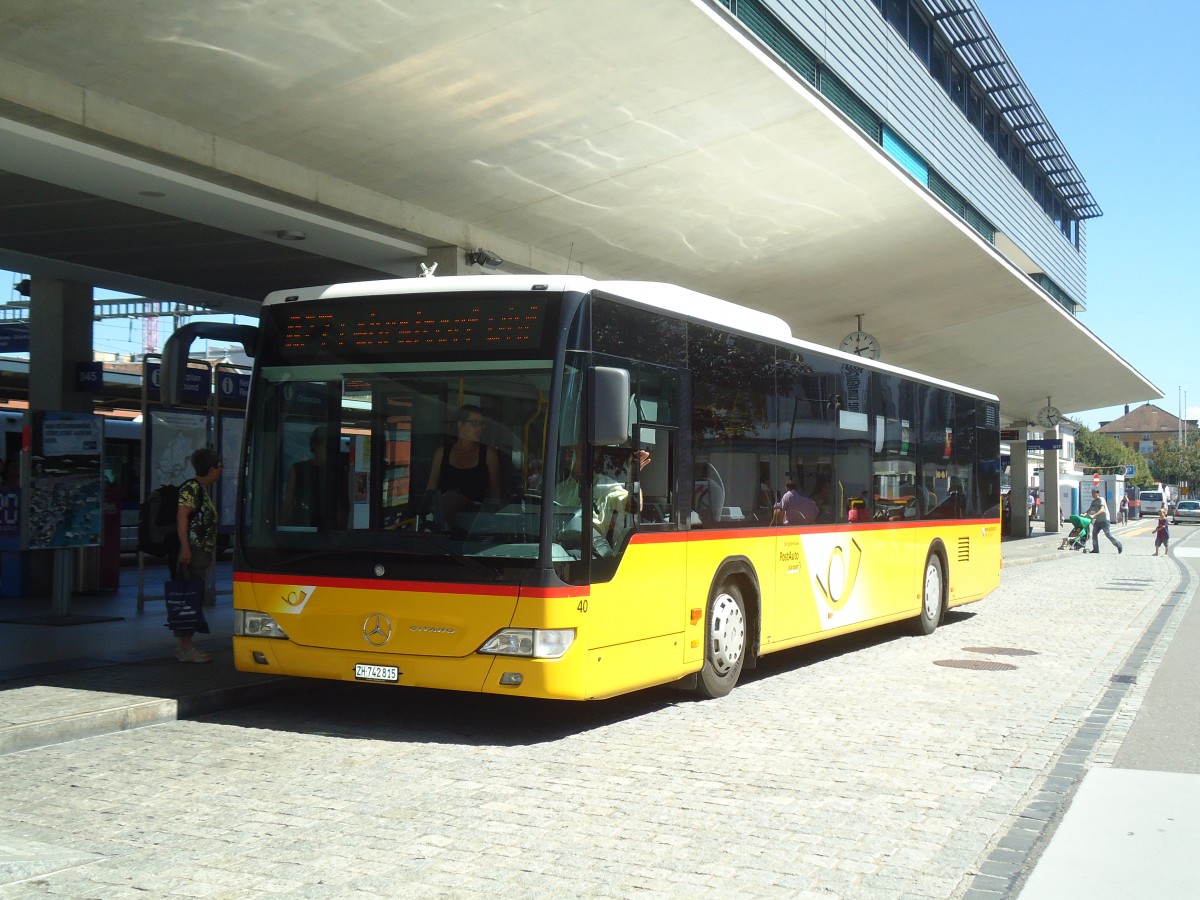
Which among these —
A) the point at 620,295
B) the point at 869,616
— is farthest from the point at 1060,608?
the point at 620,295

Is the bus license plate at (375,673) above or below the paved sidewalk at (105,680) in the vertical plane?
above

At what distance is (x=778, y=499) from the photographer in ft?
36.0

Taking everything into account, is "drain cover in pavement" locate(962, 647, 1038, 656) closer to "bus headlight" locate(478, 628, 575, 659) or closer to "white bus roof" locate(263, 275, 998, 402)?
"white bus roof" locate(263, 275, 998, 402)

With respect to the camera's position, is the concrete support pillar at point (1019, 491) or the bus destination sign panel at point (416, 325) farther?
the concrete support pillar at point (1019, 491)

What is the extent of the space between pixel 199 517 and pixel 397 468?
9.84 ft

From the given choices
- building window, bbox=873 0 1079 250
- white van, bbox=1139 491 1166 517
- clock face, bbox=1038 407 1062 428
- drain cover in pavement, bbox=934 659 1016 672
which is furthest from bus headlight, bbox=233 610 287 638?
white van, bbox=1139 491 1166 517

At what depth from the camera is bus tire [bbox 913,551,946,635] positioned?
15064 millimetres

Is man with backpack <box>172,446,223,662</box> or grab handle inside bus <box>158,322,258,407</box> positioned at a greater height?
grab handle inside bus <box>158,322,258,407</box>

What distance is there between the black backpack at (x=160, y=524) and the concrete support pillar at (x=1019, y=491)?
140 feet

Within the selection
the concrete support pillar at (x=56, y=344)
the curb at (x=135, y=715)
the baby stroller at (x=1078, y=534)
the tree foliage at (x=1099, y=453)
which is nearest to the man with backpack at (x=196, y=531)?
the curb at (x=135, y=715)

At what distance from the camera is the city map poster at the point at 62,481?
13.1m

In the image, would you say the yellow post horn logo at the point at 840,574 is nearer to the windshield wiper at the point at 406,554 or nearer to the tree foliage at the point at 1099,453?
the windshield wiper at the point at 406,554

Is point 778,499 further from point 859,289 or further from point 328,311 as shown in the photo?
point 859,289

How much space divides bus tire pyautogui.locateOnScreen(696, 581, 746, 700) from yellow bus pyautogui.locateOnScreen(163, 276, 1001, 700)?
0.02 metres
